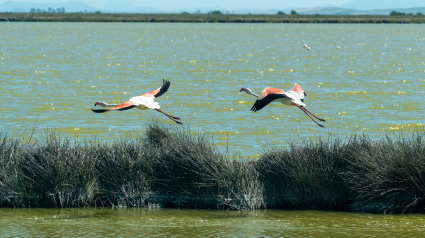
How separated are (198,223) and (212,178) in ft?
3.90

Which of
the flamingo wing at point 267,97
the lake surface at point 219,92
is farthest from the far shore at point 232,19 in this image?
the flamingo wing at point 267,97

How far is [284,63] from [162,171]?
4399 centimetres

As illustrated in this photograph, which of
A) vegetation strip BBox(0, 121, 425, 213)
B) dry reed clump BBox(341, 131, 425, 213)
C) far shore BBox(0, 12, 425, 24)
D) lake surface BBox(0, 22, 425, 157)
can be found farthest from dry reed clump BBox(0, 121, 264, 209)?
far shore BBox(0, 12, 425, 24)

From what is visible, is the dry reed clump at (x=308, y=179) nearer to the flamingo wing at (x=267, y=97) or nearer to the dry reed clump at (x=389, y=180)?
the dry reed clump at (x=389, y=180)

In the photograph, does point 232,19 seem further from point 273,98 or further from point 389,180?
point 389,180

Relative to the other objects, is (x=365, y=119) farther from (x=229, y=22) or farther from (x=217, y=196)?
(x=229, y=22)

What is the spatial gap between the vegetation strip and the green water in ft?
0.97

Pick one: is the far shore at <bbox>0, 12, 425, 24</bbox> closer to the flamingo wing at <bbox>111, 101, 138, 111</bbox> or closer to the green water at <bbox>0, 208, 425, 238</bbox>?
the flamingo wing at <bbox>111, 101, 138, 111</bbox>

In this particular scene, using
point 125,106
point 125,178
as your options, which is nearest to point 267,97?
point 125,106

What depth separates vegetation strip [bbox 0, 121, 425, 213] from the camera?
34.3 ft

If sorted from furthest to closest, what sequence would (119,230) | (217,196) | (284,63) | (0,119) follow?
(284,63) → (0,119) → (217,196) → (119,230)

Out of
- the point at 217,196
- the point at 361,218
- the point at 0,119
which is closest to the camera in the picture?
the point at 361,218

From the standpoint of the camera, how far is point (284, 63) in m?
54.0

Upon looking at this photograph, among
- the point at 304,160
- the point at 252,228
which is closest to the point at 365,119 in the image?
the point at 304,160
